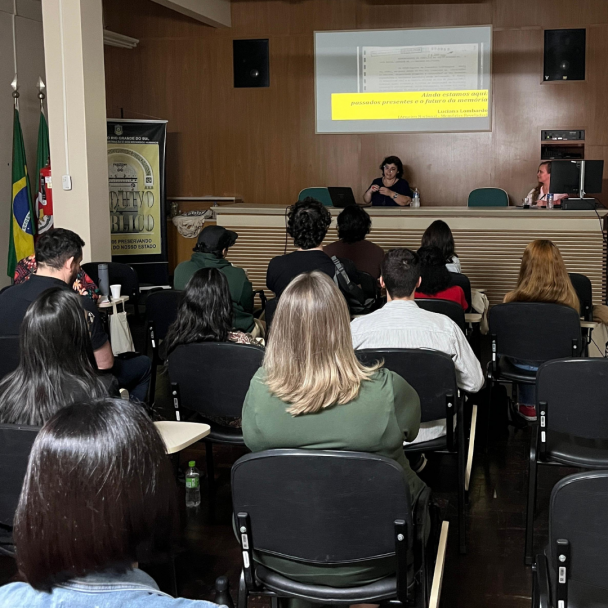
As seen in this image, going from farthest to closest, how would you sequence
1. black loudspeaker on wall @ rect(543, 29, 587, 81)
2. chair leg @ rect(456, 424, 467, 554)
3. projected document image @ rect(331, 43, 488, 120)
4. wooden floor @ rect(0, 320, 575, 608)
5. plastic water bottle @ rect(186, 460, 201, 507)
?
projected document image @ rect(331, 43, 488, 120)
black loudspeaker on wall @ rect(543, 29, 587, 81)
plastic water bottle @ rect(186, 460, 201, 507)
chair leg @ rect(456, 424, 467, 554)
wooden floor @ rect(0, 320, 575, 608)

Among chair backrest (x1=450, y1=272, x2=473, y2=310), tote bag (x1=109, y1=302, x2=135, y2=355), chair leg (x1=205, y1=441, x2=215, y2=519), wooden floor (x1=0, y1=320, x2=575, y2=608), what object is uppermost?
chair backrest (x1=450, y1=272, x2=473, y2=310)

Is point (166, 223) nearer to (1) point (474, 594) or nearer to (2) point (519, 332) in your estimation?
(2) point (519, 332)

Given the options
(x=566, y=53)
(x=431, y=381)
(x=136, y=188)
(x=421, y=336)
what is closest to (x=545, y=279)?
(x=421, y=336)

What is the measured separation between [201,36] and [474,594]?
26.5 ft

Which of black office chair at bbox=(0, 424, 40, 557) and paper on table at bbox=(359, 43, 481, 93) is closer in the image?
black office chair at bbox=(0, 424, 40, 557)

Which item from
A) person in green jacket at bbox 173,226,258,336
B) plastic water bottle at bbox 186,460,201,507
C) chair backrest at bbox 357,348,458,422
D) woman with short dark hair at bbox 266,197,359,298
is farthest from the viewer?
woman with short dark hair at bbox 266,197,359,298

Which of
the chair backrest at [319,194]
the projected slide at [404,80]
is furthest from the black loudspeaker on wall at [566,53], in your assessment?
the chair backrest at [319,194]

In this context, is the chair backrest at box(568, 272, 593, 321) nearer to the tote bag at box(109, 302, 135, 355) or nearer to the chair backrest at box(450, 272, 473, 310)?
the chair backrest at box(450, 272, 473, 310)

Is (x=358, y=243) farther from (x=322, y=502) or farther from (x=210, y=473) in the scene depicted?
(x=322, y=502)

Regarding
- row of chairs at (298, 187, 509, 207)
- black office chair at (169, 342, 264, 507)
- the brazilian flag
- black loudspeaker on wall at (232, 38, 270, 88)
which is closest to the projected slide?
black loudspeaker on wall at (232, 38, 270, 88)

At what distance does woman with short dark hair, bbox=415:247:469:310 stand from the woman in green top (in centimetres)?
219

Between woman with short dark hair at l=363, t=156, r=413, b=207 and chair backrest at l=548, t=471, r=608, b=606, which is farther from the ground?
woman with short dark hair at l=363, t=156, r=413, b=207

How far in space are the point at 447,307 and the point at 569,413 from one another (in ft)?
4.37

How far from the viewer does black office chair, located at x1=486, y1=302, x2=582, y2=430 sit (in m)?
3.64
